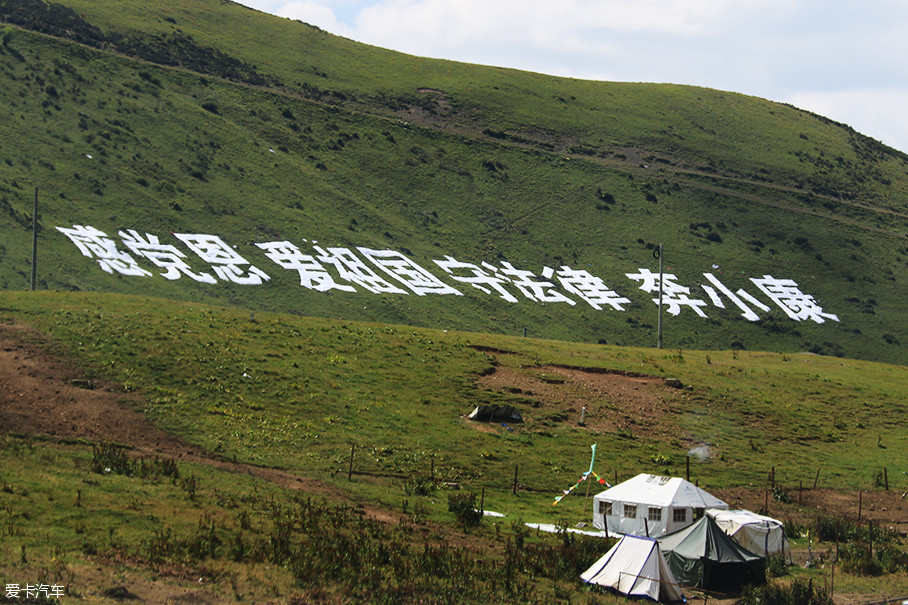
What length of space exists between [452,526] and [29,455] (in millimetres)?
14553

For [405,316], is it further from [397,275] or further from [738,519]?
[738,519]

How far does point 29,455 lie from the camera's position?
99.9 ft

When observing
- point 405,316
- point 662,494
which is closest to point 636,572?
point 662,494

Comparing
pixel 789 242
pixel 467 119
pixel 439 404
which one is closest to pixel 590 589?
pixel 439 404

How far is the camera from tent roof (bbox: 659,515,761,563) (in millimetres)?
30109

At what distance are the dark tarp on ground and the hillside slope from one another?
48.3 meters

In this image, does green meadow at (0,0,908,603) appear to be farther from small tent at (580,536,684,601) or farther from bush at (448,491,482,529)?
small tent at (580,536,684,601)

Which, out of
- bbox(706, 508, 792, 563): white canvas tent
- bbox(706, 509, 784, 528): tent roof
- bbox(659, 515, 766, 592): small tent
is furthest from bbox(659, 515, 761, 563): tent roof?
bbox(706, 509, 784, 528): tent roof

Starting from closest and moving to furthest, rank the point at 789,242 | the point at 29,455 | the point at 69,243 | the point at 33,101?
1. the point at 29,455
2. the point at 69,243
3. the point at 33,101
4. the point at 789,242

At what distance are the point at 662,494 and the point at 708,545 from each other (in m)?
5.64

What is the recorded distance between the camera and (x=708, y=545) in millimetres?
30328

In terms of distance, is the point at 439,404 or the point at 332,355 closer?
the point at 439,404

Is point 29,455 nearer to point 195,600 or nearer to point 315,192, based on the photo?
point 195,600

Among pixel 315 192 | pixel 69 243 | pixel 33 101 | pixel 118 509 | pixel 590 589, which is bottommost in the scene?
pixel 590 589
